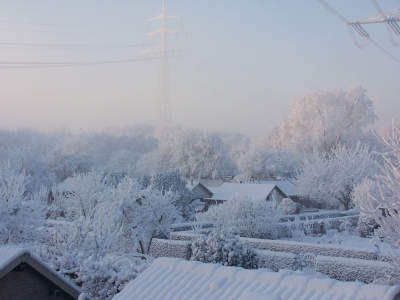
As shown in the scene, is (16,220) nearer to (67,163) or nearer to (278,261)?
(278,261)

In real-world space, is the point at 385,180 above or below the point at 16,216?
above

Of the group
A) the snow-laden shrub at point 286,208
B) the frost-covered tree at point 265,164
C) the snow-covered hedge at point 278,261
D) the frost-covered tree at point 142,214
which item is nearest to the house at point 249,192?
the snow-laden shrub at point 286,208

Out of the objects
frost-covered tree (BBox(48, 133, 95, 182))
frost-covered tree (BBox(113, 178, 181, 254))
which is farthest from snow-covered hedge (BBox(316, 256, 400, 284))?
frost-covered tree (BBox(48, 133, 95, 182))

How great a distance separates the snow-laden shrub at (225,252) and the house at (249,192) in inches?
835

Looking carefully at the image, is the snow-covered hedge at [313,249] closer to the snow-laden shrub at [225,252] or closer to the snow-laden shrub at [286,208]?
the snow-laden shrub at [225,252]

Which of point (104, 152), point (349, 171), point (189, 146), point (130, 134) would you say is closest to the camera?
point (349, 171)

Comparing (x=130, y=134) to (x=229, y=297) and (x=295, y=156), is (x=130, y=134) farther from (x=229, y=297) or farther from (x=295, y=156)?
(x=229, y=297)

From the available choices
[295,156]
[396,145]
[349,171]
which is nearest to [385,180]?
[396,145]

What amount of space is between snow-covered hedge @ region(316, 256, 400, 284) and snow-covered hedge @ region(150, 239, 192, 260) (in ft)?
17.6

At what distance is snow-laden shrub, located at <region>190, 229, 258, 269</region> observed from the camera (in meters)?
15.5

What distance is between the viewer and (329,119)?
2068 inches

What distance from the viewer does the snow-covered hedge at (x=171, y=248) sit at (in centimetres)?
1934

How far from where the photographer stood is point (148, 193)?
22.2 meters

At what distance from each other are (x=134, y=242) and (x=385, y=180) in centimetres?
1391
